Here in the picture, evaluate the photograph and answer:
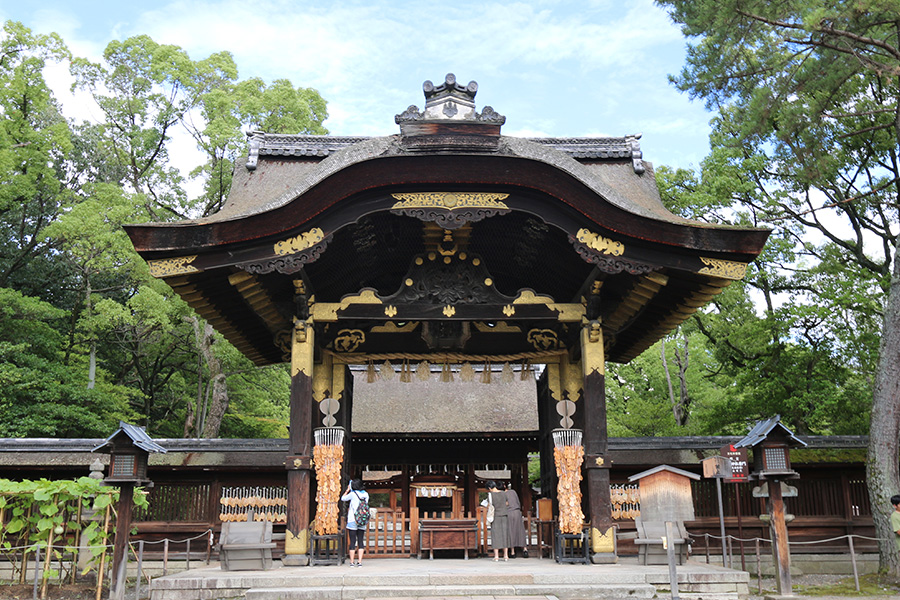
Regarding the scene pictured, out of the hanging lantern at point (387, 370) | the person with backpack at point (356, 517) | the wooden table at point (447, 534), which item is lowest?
the wooden table at point (447, 534)

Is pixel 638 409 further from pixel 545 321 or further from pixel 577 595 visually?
pixel 577 595

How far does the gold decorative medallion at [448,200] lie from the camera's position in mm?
9031

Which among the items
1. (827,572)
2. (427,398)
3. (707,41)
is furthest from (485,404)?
(707,41)

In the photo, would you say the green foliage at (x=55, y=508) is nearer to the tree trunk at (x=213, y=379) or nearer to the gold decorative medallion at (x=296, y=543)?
the gold decorative medallion at (x=296, y=543)

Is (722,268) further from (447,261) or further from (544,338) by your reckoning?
(447,261)

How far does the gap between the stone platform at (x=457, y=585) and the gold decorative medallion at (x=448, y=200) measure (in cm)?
432

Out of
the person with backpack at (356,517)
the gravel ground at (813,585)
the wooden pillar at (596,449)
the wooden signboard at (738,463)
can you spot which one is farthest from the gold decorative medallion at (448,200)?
the gravel ground at (813,585)

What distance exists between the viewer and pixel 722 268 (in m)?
8.98

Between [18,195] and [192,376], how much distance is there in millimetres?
9034

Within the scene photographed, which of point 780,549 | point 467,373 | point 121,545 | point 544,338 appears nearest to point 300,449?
point 121,545

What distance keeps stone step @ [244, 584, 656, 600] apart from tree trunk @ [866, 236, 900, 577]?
676cm

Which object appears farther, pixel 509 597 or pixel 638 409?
pixel 638 409

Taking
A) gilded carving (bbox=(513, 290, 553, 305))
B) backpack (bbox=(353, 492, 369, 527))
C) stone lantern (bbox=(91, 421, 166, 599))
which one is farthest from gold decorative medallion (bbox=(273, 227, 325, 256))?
backpack (bbox=(353, 492, 369, 527))

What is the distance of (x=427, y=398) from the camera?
635 inches
